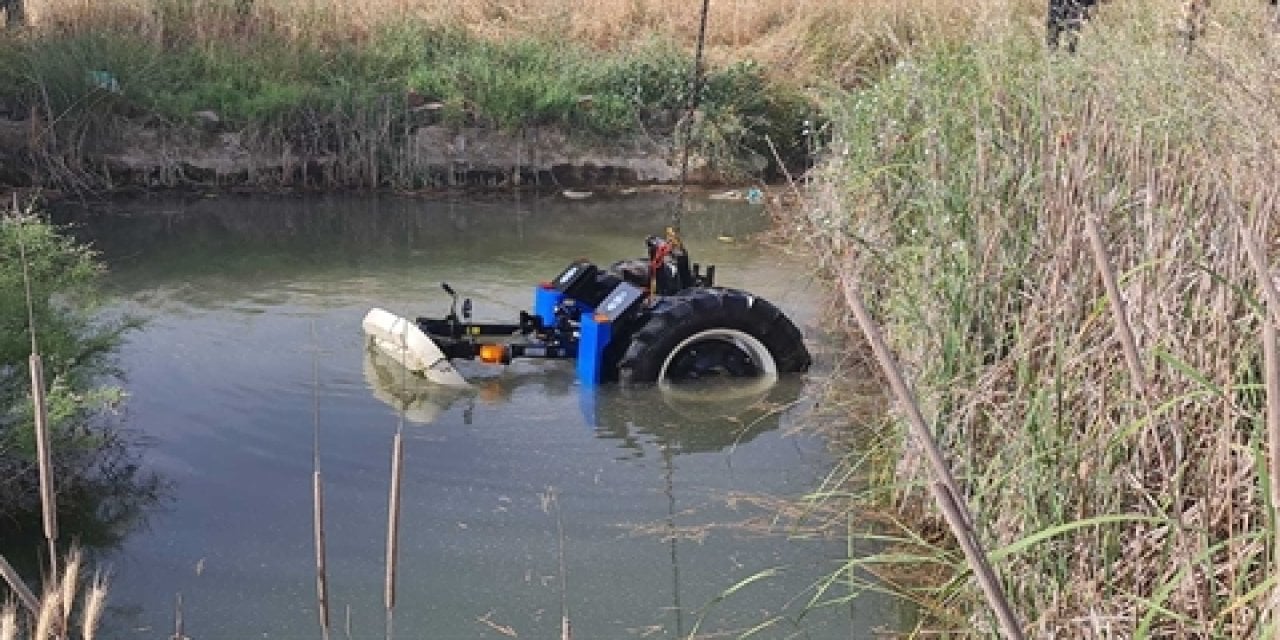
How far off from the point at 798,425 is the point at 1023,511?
265 cm

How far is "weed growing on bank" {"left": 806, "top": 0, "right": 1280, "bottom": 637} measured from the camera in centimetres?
310

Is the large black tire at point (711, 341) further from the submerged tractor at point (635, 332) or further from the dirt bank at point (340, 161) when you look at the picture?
the dirt bank at point (340, 161)

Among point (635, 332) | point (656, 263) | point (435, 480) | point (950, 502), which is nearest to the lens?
point (950, 502)

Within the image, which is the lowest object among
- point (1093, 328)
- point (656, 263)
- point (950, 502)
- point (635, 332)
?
point (635, 332)

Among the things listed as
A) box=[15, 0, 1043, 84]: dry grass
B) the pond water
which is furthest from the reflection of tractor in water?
box=[15, 0, 1043, 84]: dry grass

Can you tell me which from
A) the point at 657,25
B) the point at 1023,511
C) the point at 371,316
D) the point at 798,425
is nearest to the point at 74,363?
the point at 371,316

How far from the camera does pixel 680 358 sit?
655 centimetres

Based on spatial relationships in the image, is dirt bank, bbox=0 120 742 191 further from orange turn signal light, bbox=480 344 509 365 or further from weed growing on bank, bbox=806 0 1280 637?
weed growing on bank, bbox=806 0 1280 637

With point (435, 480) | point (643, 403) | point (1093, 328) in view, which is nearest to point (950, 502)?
point (1093, 328)

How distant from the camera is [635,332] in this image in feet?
21.5

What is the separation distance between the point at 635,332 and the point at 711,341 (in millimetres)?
338

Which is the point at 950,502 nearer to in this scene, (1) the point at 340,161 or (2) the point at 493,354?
(2) the point at 493,354

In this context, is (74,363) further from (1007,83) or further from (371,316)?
(1007,83)

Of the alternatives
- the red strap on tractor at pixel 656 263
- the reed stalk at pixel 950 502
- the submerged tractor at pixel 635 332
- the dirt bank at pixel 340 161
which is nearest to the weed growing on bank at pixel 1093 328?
the reed stalk at pixel 950 502
